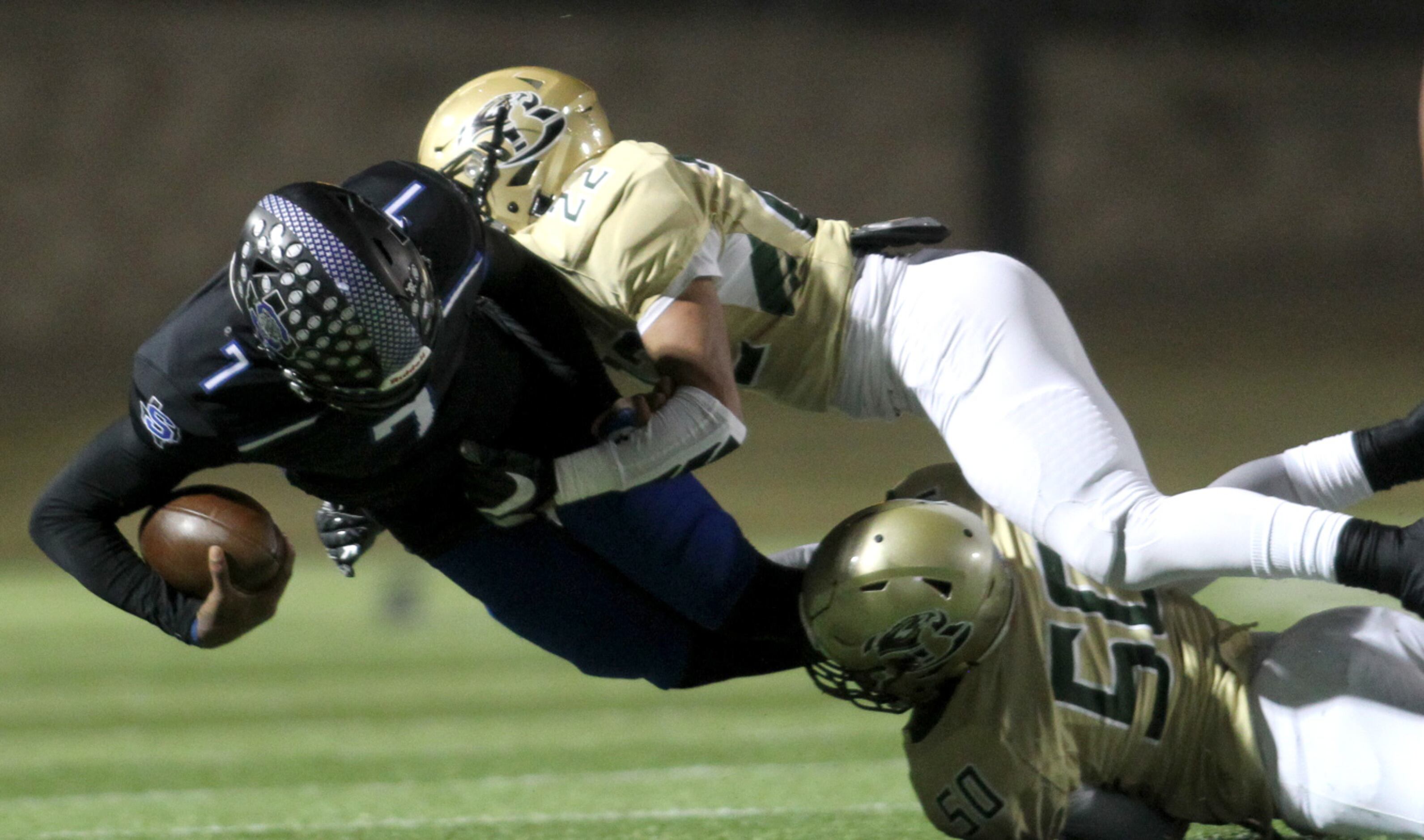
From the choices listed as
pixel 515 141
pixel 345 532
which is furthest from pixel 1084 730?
pixel 515 141

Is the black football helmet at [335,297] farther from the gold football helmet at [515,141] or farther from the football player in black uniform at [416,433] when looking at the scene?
the gold football helmet at [515,141]

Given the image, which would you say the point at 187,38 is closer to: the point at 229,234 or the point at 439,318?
the point at 229,234

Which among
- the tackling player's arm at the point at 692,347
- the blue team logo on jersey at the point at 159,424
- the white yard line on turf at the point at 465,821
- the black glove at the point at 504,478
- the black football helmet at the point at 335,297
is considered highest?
the black football helmet at the point at 335,297

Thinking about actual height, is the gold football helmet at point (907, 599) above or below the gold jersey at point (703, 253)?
below

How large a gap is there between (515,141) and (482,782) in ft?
4.91

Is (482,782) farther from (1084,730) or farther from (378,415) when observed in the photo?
(1084,730)

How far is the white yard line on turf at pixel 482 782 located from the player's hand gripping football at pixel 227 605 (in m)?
1.24

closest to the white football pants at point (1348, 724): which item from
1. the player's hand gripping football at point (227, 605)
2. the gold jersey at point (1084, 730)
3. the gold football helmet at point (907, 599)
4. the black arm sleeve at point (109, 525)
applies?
the gold jersey at point (1084, 730)

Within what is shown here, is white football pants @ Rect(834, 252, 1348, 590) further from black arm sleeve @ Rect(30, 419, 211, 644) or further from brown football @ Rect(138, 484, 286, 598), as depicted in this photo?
black arm sleeve @ Rect(30, 419, 211, 644)

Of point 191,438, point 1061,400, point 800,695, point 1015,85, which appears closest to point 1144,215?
point 1015,85

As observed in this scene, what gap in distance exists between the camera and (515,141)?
9.78ft

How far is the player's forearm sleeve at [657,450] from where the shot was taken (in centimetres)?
236

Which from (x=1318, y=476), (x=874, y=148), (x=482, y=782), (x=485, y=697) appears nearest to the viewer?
(x=1318, y=476)

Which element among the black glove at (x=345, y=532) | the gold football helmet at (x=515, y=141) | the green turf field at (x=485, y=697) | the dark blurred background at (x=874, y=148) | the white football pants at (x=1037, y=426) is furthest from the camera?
the dark blurred background at (x=874, y=148)
